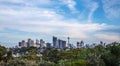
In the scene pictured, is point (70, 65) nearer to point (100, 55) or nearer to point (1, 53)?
point (100, 55)

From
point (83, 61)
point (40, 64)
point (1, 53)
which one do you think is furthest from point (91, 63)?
point (1, 53)

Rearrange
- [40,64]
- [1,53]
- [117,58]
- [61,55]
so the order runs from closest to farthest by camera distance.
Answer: [117,58]
[40,64]
[1,53]
[61,55]

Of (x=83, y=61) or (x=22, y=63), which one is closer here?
(x=83, y=61)

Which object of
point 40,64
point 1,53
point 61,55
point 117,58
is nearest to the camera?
point 117,58


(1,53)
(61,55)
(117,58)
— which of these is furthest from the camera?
(61,55)

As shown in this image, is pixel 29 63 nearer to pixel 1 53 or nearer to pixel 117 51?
pixel 117 51

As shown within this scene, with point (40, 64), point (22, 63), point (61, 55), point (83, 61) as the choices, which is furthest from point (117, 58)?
point (61, 55)

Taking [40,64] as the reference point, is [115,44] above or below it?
above

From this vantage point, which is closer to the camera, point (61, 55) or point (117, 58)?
point (117, 58)

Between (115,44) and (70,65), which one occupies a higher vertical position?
(115,44)
